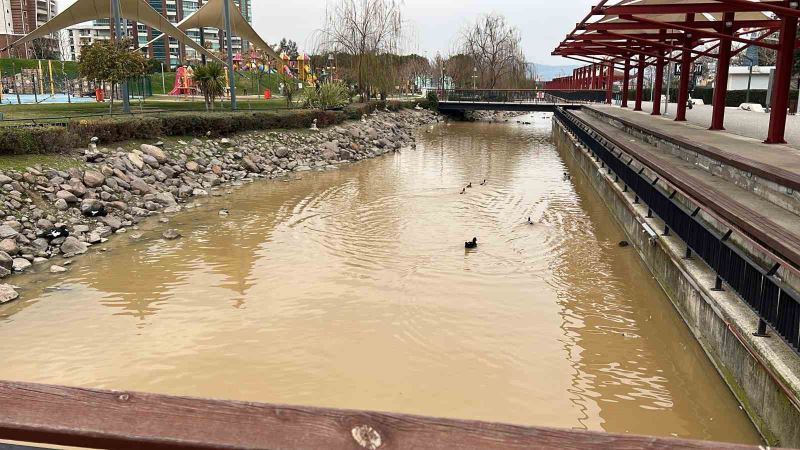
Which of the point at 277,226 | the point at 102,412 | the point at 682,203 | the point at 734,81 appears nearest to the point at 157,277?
the point at 277,226

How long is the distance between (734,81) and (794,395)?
A: 51751 millimetres

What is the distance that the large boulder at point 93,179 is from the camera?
14094 mm

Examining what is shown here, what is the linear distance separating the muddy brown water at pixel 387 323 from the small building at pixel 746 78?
1533 inches

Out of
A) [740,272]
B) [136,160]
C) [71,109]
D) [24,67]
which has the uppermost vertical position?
[24,67]

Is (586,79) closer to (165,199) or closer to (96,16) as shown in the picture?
(96,16)

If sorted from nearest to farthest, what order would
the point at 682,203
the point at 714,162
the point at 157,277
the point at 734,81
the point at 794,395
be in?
the point at 794,395, the point at 682,203, the point at 157,277, the point at 714,162, the point at 734,81

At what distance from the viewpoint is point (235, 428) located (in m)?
1.36

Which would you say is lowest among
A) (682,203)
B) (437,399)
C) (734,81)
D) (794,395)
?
(437,399)

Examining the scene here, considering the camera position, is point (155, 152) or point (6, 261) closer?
point (6, 261)

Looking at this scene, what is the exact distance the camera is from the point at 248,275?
1041cm

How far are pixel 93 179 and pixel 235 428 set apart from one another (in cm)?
1452

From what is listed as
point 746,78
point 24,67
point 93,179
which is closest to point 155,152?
point 93,179

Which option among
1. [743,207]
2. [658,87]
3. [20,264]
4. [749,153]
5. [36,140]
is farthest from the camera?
[658,87]

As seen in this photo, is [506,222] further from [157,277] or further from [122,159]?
[122,159]
